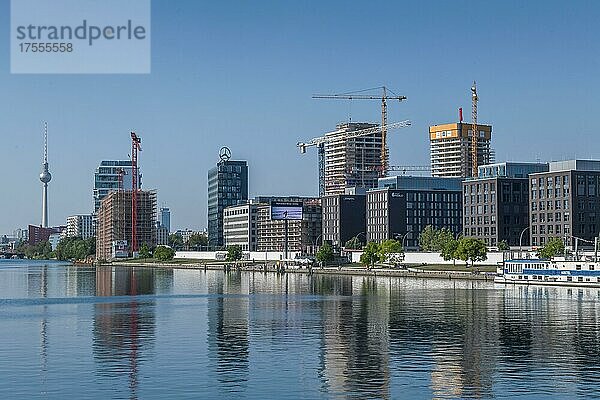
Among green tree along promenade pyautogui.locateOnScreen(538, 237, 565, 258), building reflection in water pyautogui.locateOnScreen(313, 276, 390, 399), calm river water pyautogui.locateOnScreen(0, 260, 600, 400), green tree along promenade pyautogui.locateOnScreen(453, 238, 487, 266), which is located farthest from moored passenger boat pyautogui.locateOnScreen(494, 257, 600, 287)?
building reflection in water pyautogui.locateOnScreen(313, 276, 390, 399)

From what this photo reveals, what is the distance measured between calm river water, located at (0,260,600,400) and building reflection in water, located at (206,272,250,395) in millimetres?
115

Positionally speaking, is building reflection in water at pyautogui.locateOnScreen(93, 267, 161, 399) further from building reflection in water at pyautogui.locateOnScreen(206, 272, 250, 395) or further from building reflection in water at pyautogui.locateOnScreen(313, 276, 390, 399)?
building reflection in water at pyautogui.locateOnScreen(313, 276, 390, 399)

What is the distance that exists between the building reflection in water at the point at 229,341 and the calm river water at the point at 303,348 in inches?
4.5

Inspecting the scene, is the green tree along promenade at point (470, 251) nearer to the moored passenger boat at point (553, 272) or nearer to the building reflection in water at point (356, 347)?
the moored passenger boat at point (553, 272)

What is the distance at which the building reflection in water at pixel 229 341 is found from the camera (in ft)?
173

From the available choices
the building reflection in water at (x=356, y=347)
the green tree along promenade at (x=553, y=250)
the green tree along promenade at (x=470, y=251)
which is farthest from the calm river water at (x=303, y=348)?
the green tree along promenade at (x=470, y=251)

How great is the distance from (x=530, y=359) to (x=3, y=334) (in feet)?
129

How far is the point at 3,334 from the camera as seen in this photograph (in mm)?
74500

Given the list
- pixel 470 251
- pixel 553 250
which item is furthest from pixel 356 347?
pixel 470 251

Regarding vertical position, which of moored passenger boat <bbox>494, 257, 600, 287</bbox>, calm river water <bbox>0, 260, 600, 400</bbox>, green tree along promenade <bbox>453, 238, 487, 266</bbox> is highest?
green tree along promenade <bbox>453, 238, 487, 266</bbox>

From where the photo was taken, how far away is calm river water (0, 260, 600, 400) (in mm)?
49656

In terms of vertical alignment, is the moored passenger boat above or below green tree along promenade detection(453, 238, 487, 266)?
below

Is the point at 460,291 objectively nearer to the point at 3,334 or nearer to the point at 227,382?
the point at 3,334

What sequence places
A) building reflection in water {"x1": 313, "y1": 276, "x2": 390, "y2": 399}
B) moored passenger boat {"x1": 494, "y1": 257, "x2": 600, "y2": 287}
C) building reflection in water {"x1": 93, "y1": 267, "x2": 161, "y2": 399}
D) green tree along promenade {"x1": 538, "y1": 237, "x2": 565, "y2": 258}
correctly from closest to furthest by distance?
building reflection in water {"x1": 313, "y1": 276, "x2": 390, "y2": 399}, building reflection in water {"x1": 93, "y1": 267, "x2": 161, "y2": 399}, moored passenger boat {"x1": 494, "y1": 257, "x2": 600, "y2": 287}, green tree along promenade {"x1": 538, "y1": 237, "x2": 565, "y2": 258}
